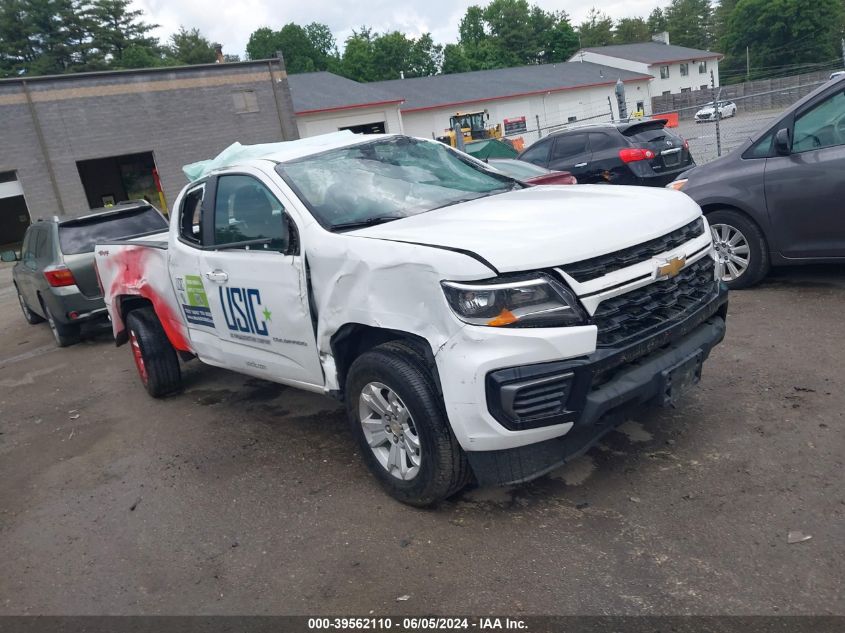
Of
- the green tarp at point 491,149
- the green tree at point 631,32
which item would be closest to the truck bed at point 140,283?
the green tarp at point 491,149

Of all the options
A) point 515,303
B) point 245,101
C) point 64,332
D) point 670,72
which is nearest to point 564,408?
point 515,303

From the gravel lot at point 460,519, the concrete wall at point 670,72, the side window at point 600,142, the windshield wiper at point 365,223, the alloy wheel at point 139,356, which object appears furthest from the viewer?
the concrete wall at point 670,72

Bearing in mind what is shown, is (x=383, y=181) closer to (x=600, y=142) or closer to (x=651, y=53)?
(x=600, y=142)

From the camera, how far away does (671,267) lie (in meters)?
3.44

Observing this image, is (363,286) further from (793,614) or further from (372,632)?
(793,614)

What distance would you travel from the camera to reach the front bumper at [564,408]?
300 centimetres

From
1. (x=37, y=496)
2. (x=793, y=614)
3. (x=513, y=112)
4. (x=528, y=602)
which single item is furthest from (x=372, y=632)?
(x=513, y=112)

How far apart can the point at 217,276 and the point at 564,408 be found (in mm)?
2588

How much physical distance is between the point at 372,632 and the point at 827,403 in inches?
→ 117

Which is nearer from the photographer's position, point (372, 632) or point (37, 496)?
point (372, 632)

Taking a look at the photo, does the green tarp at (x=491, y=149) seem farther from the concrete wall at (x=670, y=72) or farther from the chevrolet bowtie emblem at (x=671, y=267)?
the concrete wall at (x=670, y=72)

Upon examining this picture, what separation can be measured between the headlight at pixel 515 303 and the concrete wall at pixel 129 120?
27714 millimetres

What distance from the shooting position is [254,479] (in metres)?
4.29

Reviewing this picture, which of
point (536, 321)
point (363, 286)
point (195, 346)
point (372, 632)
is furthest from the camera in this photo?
point (195, 346)
